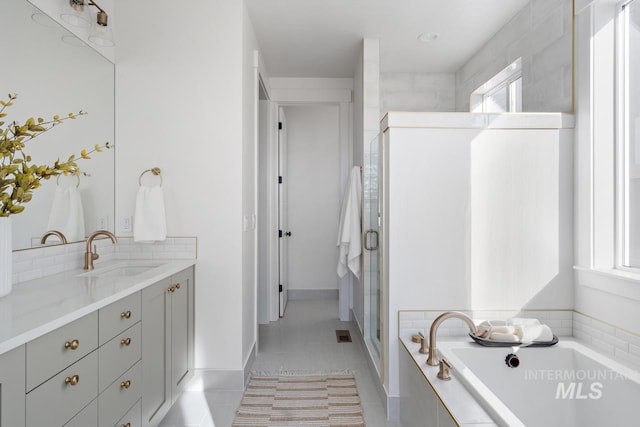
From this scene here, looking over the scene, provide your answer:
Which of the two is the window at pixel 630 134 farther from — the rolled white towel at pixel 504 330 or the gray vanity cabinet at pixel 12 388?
the gray vanity cabinet at pixel 12 388

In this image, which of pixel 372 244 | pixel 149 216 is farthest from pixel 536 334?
pixel 149 216

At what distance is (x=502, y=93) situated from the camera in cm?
328

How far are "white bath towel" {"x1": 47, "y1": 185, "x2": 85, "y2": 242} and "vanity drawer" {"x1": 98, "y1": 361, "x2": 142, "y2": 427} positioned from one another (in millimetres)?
856

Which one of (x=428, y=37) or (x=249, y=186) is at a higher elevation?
(x=428, y=37)

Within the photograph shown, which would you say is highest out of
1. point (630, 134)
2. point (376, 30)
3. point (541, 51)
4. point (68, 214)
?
point (376, 30)

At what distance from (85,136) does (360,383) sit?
2338 millimetres

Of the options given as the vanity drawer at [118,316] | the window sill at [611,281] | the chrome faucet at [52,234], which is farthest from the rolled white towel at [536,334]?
the chrome faucet at [52,234]

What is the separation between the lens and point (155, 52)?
246cm

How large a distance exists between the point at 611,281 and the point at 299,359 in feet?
7.06

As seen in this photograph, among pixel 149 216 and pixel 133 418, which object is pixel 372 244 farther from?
pixel 133 418

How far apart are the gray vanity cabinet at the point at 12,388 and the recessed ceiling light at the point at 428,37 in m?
3.24

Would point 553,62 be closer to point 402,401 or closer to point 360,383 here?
point 402,401

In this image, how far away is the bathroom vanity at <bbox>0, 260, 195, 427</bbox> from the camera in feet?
3.48

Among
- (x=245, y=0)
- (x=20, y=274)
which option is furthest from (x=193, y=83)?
(x=20, y=274)
